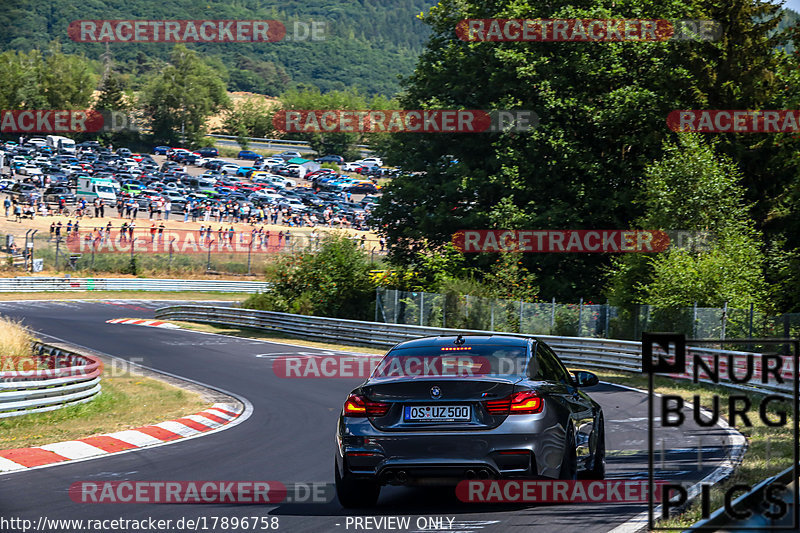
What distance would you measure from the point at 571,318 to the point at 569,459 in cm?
2176

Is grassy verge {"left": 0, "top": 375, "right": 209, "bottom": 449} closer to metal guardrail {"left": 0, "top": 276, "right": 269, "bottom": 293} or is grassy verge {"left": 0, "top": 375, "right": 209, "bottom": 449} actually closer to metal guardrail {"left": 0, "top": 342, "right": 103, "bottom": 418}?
metal guardrail {"left": 0, "top": 342, "right": 103, "bottom": 418}

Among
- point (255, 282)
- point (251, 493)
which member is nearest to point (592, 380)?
point (251, 493)

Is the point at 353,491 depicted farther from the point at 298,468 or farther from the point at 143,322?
the point at 143,322

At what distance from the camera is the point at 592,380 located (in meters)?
8.96

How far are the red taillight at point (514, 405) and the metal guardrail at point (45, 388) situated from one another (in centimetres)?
975

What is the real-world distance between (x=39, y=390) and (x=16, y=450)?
380 cm

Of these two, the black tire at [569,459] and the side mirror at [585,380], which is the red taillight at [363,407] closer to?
the black tire at [569,459]

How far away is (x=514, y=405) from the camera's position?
25.2 ft

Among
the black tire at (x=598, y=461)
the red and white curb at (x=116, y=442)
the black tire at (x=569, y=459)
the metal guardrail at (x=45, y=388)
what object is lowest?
the red and white curb at (x=116, y=442)

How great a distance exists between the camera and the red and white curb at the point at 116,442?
11438 mm

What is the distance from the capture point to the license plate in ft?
25.1

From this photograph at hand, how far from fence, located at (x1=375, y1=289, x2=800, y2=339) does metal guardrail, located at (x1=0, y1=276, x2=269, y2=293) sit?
24.9 metres

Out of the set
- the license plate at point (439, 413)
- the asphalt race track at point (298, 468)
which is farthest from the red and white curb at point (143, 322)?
the license plate at point (439, 413)

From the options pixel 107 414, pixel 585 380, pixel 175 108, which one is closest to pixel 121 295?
pixel 107 414
